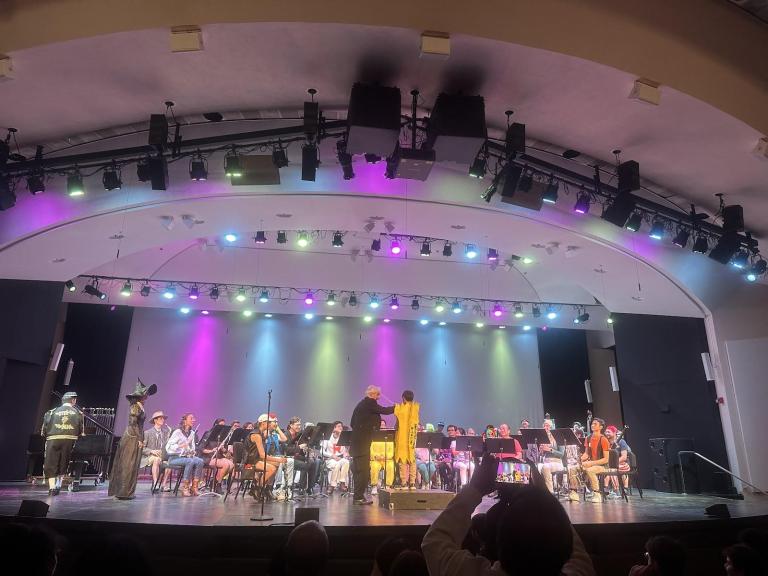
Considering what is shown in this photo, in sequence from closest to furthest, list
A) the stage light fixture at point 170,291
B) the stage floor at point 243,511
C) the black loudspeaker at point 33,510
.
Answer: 1. the black loudspeaker at point 33,510
2. the stage floor at point 243,511
3. the stage light fixture at point 170,291

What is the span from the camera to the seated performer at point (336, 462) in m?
10.6

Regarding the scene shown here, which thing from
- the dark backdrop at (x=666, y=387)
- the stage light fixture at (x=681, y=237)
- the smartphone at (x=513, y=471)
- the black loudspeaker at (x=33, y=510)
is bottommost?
the black loudspeaker at (x=33, y=510)

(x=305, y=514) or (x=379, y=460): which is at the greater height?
(x=379, y=460)

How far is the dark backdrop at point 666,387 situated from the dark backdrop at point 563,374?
3.23 metres

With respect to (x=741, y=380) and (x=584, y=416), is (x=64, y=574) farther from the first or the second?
(x=584, y=416)

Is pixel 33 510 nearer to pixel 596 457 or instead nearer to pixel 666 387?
pixel 596 457

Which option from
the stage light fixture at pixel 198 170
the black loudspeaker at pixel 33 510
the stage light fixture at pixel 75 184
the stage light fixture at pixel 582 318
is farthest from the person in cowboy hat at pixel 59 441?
the stage light fixture at pixel 582 318

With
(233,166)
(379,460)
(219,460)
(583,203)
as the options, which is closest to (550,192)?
(583,203)

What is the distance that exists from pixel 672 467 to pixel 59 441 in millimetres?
11663

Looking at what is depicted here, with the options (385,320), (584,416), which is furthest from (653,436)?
(385,320)

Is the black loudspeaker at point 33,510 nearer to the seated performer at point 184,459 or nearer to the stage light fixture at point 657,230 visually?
the seated performer at point 184,459

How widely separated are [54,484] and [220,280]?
657 centimetres

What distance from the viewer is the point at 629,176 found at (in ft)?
25.5

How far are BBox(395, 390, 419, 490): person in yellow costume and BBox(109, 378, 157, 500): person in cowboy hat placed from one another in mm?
3613
